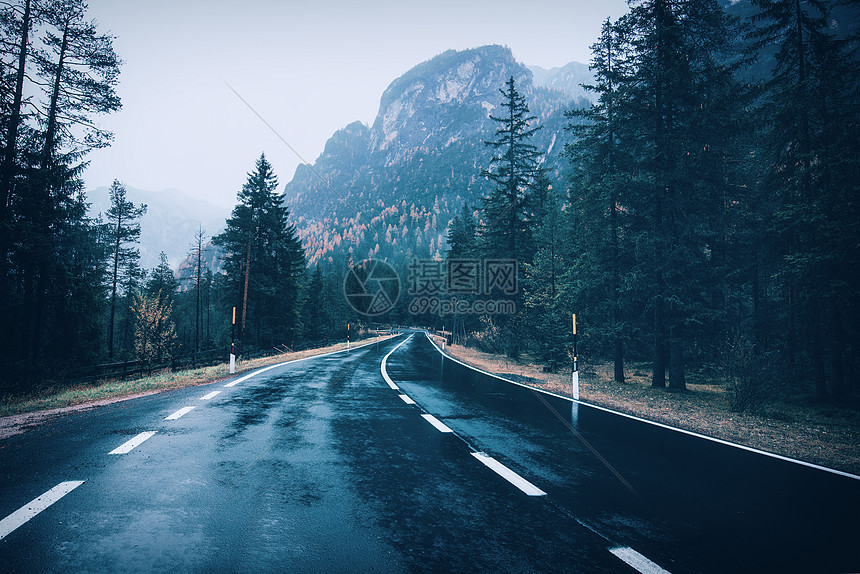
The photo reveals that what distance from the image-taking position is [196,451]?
5312mm

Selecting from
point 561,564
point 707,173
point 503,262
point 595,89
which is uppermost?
point 595,89

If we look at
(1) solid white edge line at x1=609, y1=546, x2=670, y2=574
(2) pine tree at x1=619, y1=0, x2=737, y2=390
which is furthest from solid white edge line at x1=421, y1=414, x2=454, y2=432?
(2) pine tree at x1=619, y1=0, x2=737, y2=390

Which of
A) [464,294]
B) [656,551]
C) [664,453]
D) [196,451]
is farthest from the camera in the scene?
[464,294]

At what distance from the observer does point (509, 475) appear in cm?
462

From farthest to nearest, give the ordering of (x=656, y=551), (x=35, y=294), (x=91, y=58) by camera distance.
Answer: (x=35, y=294) < (x=91, y=58) < (x=656, y=551)

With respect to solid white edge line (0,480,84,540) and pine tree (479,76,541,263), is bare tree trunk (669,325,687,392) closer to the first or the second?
pine tree (479,76,541,263)

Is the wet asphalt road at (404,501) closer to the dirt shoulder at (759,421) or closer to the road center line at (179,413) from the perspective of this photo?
the road center line at (179,413)

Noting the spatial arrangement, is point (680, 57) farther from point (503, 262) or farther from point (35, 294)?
point (35, 294)

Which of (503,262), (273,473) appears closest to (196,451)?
(273,473)

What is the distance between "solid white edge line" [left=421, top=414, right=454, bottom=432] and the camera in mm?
6935

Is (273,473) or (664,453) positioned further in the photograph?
(664,453)

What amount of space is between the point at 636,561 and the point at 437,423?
481 cm

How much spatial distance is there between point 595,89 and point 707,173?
588cm

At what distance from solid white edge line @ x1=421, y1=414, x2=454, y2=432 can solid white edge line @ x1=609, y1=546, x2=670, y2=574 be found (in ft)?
13.5
